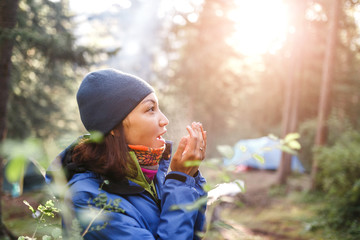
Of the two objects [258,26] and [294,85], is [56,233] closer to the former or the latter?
[294,85]

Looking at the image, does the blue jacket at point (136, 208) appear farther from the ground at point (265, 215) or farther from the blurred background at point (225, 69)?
the blurred background at point (225, 69)

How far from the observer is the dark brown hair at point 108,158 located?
1.58m

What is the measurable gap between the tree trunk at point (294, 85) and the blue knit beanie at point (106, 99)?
44.8ft

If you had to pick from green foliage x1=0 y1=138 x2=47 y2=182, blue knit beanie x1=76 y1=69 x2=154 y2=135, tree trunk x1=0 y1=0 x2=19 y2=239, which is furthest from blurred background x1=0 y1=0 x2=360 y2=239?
green foliage x1=0 y1=138 x2=47 y2=182

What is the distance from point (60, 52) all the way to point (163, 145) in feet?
18.3

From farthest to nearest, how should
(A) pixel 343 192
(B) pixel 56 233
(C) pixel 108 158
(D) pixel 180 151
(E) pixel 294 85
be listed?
(E) pixel 294 85, (A) pixel 343 192, (C) pixel 108 158, (D) pixel 180 151, (B) pixel 56 233

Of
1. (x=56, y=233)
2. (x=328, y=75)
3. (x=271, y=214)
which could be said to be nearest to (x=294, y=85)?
(x=328, y=75)

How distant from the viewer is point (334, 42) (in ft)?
37.3

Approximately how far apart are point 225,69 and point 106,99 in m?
20.3

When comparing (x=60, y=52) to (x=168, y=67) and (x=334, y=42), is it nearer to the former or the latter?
(x=334, y=42)

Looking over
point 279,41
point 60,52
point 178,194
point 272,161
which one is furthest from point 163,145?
point 272,161

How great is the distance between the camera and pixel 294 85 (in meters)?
15.1

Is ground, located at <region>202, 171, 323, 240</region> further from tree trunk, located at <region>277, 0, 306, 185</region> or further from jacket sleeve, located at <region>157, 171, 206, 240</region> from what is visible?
jacket sleeve, located at <region>157, 171, 206, 240</region>

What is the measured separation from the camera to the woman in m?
1.39
